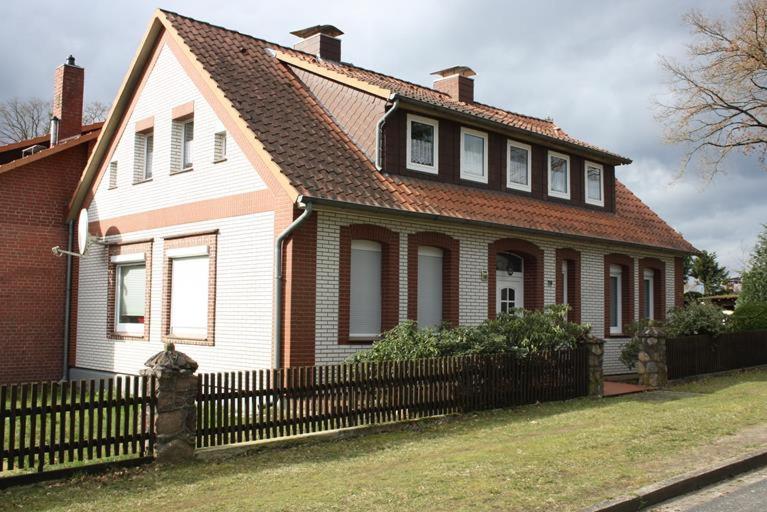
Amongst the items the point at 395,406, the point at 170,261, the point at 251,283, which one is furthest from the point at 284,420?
the point at 170,261

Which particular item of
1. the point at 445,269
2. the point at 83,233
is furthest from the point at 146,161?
the point at 445,269

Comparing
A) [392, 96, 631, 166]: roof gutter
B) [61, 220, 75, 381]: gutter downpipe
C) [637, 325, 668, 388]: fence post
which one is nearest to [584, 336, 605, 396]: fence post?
[637, 325, 668, 388]: fence post

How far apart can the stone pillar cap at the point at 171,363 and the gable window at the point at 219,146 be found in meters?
6.16

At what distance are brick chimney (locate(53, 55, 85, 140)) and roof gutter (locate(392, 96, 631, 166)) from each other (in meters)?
10.4

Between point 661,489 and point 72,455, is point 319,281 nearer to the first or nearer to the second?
point 72,455

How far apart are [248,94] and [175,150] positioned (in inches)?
94.2

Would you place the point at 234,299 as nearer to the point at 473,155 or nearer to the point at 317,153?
the point at 317,153

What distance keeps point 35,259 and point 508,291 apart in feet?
35.3

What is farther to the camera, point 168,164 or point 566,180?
point 566,180

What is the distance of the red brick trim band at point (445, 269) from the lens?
14.4 m

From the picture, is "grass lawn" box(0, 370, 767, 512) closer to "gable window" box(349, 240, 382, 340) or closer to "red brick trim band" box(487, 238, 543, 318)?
"gable window" box(349, 240, 382, 340)

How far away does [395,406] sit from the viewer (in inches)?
436

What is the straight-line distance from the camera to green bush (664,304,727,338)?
18.7m

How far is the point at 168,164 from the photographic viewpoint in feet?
51.4
